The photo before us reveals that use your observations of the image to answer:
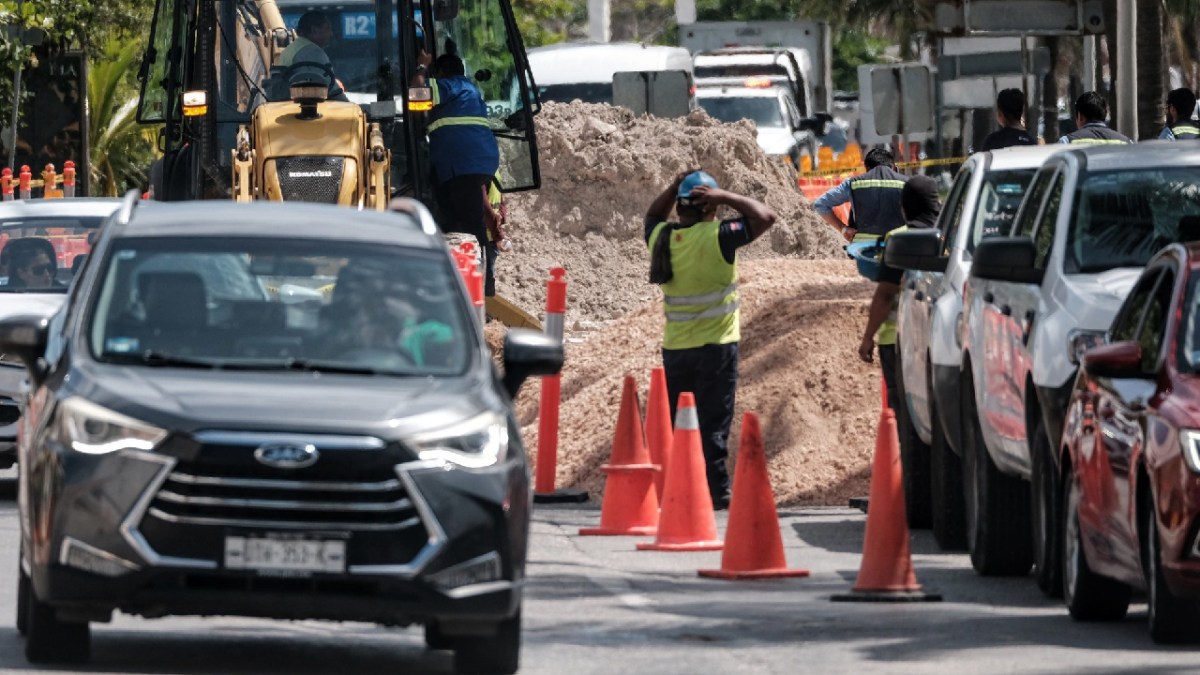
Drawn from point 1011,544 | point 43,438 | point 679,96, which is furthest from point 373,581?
point 679,96

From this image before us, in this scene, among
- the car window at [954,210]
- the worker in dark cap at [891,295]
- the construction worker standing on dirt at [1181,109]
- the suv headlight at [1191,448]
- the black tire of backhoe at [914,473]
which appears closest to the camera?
the suv headlight at [1191,448]

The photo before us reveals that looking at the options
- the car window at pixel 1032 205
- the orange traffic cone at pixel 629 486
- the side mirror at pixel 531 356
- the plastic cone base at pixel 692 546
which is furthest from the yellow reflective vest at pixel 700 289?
the side mirror at pixel 531 356

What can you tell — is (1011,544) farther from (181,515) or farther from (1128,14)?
(1128,14)

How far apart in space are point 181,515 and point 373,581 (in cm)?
65

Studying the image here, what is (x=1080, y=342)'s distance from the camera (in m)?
11.5

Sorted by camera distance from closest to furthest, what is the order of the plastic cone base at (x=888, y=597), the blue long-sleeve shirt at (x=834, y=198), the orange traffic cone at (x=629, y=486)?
1. the plastic cone base at (x=888, y=597)
2. the orange traffic cone at (x=629, y=486)
3. the blue long-sleeve shirt at (x=834, y=198)

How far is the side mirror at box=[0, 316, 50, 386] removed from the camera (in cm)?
991

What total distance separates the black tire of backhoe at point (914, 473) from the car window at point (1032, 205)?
2197 millimetres

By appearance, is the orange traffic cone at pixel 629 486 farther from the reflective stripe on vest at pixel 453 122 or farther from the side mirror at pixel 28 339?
the reflective stripe on vest at pixel 453 122

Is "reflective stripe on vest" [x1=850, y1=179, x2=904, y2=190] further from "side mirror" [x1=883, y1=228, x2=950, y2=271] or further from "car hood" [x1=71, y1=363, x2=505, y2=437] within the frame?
"car hood" [x1=71, y1=363, x2=505, y2=437]

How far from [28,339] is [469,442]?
1.75m

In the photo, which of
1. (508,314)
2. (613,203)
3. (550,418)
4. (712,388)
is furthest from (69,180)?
(712,388)

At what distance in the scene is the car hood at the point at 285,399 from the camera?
29.6 ft

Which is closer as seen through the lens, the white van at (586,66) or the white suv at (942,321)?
the white suv at (942,321)
